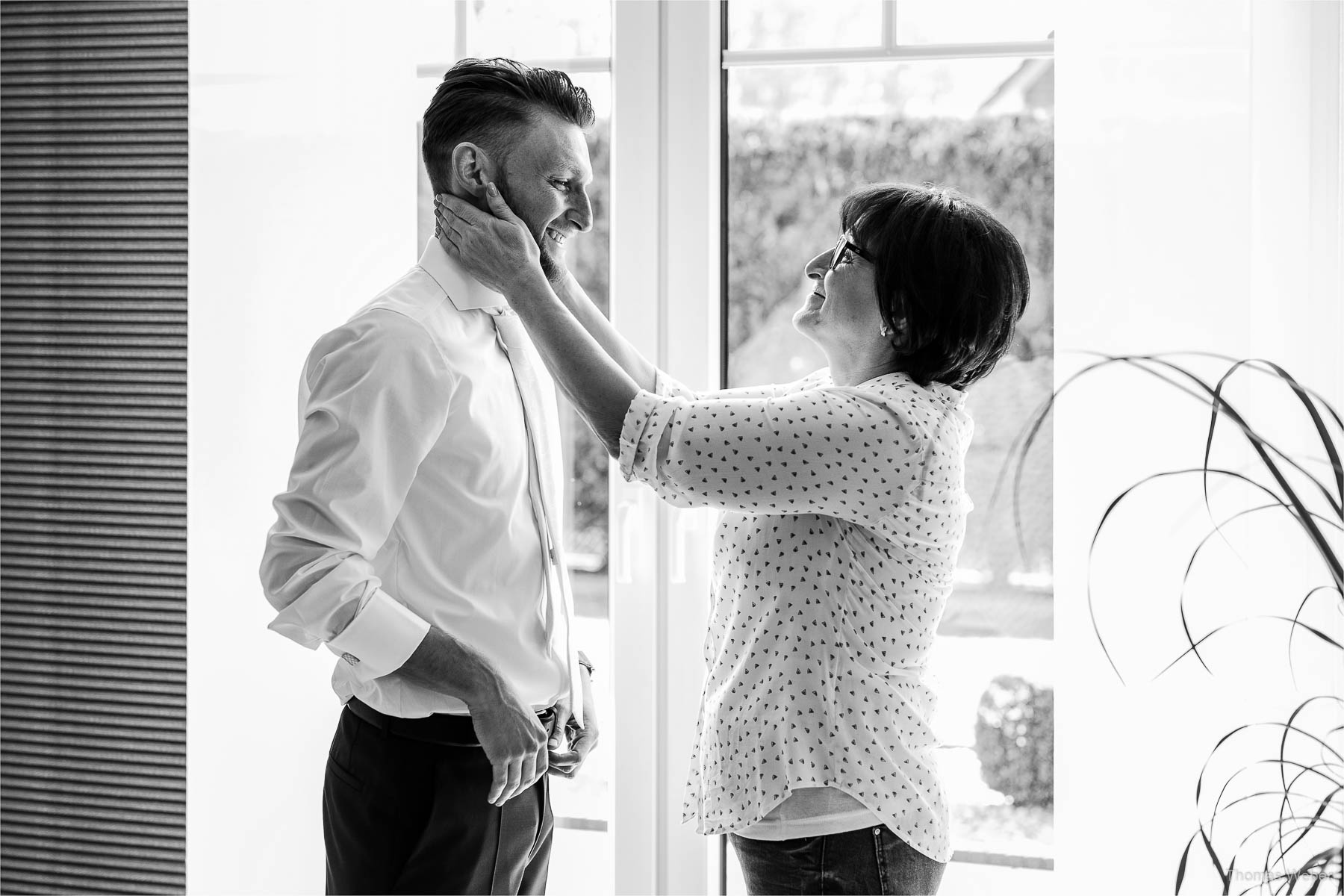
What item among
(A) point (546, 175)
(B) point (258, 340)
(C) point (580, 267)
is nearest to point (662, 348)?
(C) point (580, 267)

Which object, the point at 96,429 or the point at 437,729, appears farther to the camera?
the point at 96,429

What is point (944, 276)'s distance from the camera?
4.50 ft

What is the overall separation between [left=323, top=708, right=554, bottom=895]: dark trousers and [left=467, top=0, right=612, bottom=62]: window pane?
1403 mm

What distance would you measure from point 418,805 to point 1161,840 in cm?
131

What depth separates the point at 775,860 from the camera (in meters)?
1.38

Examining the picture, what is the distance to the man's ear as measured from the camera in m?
1.36

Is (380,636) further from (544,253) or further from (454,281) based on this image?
(544,253)

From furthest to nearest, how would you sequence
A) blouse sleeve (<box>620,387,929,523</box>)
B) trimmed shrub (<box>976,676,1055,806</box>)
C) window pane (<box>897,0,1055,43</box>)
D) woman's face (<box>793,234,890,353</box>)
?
trimmed shrub (<box>976,676,1055,806</box>) → window pane (<box>897,0,1055,43</box>) → woman's face (<box>793,234,890,353</box>) → blouse sleeve (<box>620,387,929,523</box>)

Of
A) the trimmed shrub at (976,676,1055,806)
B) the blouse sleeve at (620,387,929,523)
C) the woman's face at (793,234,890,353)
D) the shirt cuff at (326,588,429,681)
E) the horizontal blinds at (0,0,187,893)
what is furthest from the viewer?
the trimmed shrub at (976,676,1055,806)

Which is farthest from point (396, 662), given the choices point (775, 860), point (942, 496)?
point (942, 496)

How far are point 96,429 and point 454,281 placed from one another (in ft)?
3.04

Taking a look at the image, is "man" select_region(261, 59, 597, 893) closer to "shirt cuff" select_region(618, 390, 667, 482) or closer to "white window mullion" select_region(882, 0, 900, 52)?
"shirt cuff" select_region(618, 390, 667, 482)

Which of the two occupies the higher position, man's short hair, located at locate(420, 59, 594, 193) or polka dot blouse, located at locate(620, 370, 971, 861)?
man's short hair, located at locate(420, 59, 594, 193)

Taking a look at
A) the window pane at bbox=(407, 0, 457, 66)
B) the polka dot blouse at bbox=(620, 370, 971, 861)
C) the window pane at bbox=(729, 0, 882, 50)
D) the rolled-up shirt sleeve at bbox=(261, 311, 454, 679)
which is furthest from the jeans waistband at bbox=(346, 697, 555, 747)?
the window pane at bbox=(729, 0, 882, 50)
